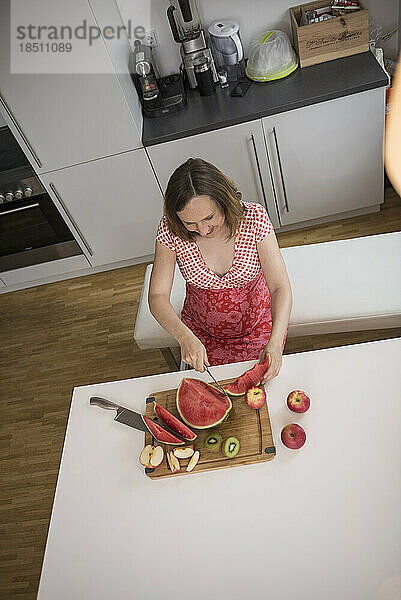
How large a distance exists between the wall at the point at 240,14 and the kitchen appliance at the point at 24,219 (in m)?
0.93

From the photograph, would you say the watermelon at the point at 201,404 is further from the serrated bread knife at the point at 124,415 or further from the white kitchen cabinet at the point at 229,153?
the white kitchen cabinet at the point at 229,153

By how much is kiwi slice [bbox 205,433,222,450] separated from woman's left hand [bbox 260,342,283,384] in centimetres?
22

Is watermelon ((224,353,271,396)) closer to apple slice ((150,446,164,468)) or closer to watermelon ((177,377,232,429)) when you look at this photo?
watermelon ((177,377,232,429))

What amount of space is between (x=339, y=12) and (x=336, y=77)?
0.32 meters

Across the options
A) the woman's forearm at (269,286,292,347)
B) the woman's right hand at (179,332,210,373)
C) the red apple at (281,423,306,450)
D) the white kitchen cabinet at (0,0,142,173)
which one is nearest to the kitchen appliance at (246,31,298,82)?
the white kitchen cabinet at (0,0,142,173)

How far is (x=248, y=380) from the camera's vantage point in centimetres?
155

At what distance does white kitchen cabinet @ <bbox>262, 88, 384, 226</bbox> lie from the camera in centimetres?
255

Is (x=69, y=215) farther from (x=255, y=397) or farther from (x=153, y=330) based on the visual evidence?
(x=255, y=397)

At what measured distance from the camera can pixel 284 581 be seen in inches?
47.6

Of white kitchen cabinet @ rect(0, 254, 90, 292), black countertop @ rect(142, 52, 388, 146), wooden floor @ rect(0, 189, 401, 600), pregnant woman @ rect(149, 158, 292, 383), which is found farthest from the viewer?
white kitchen cabinet @ rect(0, 254, 90, 292)

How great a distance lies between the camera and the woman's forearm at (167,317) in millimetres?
1809

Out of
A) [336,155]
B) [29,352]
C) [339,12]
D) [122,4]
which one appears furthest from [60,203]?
[339,12]

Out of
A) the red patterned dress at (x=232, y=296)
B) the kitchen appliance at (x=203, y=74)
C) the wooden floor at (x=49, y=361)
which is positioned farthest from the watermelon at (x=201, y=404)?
the kitchen appliance at (x=203, y=74)

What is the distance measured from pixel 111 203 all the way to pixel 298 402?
1.77 metres
